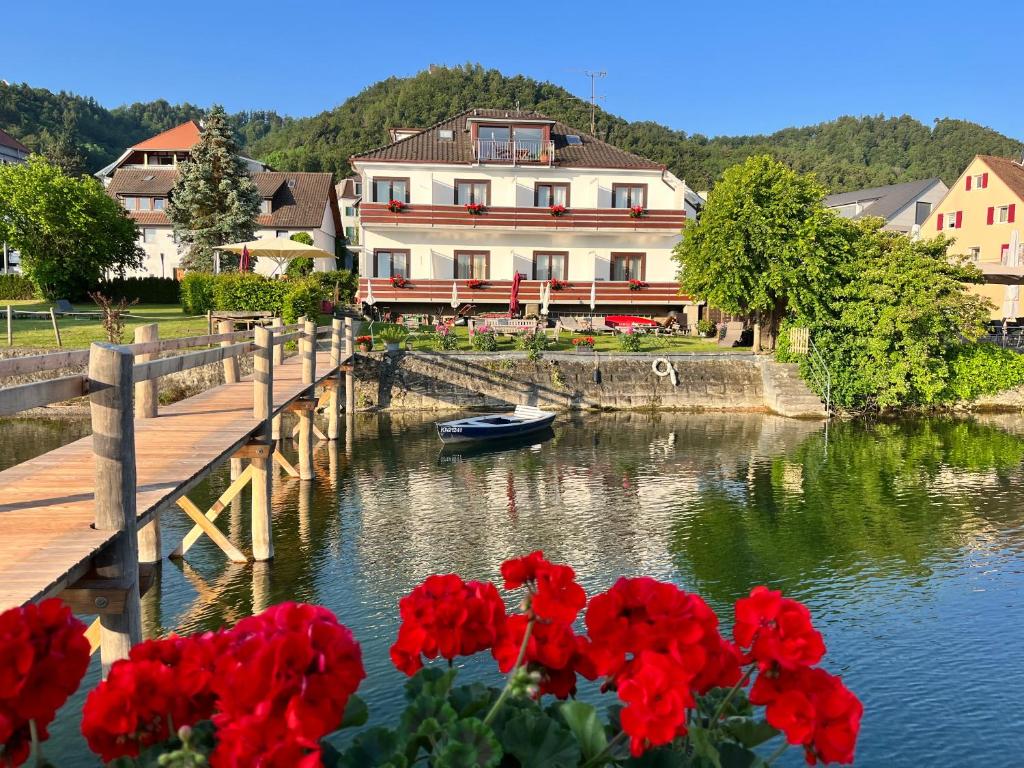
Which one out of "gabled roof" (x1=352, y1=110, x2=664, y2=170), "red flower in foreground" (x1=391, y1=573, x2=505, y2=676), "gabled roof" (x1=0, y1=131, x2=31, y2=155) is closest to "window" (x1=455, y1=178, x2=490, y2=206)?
"gabled roof" (x1=352, y1=110, x2=664, y2=170)

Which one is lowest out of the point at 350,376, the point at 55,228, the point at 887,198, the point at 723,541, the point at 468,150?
the point at 723,541

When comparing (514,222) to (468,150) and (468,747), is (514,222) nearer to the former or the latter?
(468,150)

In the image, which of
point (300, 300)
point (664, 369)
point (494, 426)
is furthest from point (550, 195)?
point (494, 426)

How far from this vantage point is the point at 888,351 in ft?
99.1

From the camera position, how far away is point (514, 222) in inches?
1527

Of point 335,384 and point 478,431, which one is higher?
point 335,384

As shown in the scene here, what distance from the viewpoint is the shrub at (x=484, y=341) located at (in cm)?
3188

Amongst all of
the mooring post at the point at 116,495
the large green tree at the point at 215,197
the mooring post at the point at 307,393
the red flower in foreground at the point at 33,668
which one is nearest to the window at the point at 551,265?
the large green tree at the point at 215,197

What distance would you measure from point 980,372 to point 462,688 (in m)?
33.1

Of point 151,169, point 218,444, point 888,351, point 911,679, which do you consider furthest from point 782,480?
point 151,169

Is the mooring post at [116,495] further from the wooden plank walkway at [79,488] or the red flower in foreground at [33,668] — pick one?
the red flower in foreground at [33,668]

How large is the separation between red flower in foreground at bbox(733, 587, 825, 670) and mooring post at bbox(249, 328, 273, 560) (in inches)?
433

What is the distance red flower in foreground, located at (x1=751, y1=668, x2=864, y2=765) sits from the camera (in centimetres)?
259

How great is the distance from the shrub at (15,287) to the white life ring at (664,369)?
110 ft
